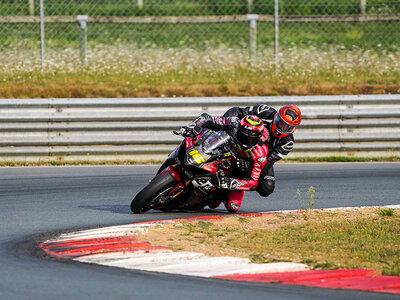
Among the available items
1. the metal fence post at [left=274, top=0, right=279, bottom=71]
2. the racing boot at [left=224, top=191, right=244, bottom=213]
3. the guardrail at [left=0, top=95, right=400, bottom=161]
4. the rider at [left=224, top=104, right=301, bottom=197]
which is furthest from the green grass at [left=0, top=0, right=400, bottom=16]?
the racing boot at [left=224, top=191, right=244, bottom=213]

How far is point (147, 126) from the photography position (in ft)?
47.2

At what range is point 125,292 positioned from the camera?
622 centimetres

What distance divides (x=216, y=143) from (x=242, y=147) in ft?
1.03

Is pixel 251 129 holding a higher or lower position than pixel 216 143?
higher

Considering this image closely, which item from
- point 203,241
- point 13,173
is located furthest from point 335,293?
point 13,173

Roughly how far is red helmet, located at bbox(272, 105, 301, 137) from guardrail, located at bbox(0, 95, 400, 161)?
4.57 m

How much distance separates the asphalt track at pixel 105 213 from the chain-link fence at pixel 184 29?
4.35m

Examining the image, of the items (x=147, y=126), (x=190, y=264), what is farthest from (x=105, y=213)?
(x=147, y=126)

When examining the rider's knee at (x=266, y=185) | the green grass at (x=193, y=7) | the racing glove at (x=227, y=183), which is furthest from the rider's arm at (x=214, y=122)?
the green grass at (x=193, y=7)

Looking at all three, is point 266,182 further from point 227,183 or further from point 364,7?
point 364,7

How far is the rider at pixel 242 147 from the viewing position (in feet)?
31.4

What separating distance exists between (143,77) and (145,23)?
1.53 meters

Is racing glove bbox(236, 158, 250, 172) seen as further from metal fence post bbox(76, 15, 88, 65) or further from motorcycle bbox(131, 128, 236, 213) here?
metal fence post bbox(76, 15, 88, 65)

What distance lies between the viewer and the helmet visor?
32.4ft
